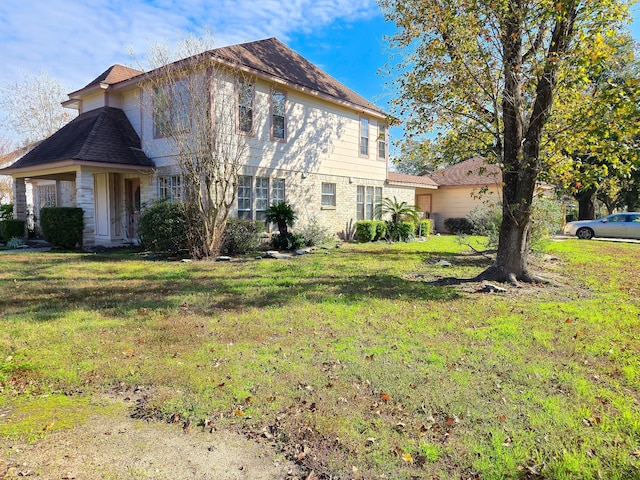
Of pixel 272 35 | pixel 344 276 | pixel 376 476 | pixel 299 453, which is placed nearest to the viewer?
pixel 376 476

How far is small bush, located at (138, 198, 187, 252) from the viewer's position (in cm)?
1174

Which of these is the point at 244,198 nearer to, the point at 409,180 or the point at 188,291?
the point at 188,291

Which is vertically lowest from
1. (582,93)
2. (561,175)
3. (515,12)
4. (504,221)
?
(504,221)

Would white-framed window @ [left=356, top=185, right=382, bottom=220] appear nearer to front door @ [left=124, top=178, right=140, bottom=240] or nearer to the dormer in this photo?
front door @ [left=124, top=178, right=140, bottom=240]

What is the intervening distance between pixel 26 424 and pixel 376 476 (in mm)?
2762

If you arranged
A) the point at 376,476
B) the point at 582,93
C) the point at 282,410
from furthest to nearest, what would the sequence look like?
the point at 582,93 → the point at 282,410 → the point at 376,476

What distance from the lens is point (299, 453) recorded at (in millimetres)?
2928

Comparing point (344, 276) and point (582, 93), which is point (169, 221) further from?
point (582, 93)

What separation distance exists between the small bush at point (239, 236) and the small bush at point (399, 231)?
7890 millimetres

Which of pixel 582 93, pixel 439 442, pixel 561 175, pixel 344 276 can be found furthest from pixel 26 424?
pixel 582 93

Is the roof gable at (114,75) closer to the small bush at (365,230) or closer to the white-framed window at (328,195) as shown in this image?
the white-framed window at (328,195)

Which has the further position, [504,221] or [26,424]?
[504,221]

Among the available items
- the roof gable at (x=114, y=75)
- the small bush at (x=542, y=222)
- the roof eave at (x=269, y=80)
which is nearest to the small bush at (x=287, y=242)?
the roof eave at (x=269, y=80)

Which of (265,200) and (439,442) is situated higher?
(265,200)
